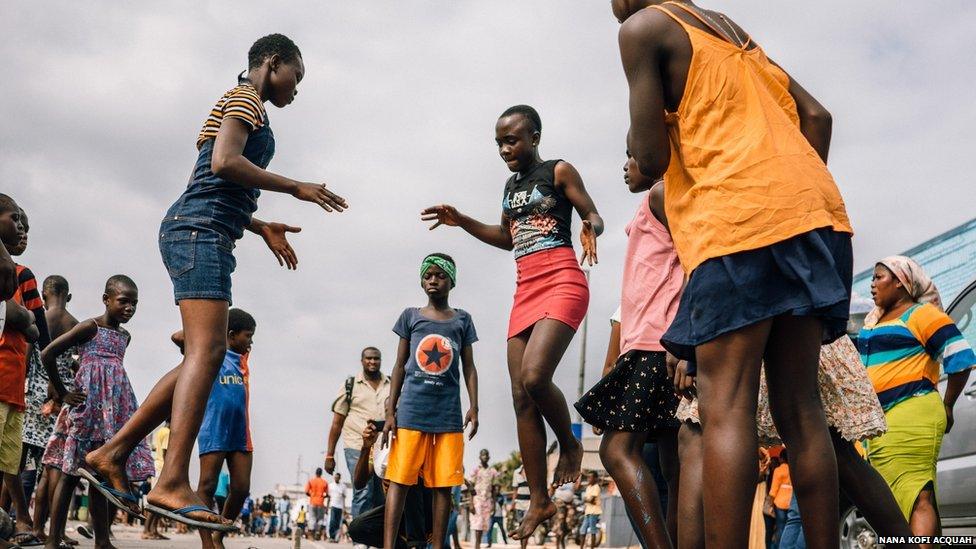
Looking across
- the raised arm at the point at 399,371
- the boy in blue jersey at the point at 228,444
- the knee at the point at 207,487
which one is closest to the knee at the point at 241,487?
the boy in blue jersey at the point at 228,444

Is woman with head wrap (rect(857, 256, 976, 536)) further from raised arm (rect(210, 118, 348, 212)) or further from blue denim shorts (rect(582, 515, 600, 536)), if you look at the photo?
blue denim shorts (rect(582, 515, 600, 536))

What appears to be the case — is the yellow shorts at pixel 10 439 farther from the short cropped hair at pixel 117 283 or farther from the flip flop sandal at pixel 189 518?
the flip flop sandal at pixel 189 518

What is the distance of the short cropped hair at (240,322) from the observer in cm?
762

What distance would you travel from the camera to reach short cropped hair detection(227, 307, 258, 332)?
25.0ft

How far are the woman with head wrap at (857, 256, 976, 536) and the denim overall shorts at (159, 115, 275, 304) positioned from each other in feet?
12.2

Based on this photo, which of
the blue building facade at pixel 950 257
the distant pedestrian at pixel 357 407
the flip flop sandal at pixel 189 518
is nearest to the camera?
the flip flop sandal at pixel 189 518

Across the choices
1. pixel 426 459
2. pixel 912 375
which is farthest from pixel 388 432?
pixel 912 375

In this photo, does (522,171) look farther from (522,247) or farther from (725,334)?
(725,334)

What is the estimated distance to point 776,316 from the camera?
2691 mm

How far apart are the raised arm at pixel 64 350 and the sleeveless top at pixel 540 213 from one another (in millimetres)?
3353

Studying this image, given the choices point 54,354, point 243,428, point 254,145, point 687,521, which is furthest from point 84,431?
point 687,521

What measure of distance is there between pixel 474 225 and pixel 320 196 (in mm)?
1811

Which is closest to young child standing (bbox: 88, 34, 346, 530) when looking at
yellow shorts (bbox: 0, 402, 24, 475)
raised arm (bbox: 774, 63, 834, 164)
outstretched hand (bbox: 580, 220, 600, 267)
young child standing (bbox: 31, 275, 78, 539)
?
outstretched hand (bbox: 580, 220, 600, 267)

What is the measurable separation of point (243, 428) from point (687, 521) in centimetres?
423
